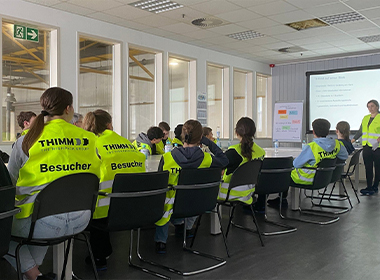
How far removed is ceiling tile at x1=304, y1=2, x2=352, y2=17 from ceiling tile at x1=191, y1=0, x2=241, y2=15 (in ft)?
4.09

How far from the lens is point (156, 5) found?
244 inches

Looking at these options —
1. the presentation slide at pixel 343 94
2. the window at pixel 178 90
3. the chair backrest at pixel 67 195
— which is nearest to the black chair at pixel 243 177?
the chair backrest at pixel 67 195

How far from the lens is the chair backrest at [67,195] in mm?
2168

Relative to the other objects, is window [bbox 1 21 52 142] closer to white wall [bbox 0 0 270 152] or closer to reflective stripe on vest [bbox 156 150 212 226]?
white wall [bbox 0 0 270 152]

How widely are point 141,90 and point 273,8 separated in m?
3.10

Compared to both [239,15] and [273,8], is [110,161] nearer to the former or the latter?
[273,8]

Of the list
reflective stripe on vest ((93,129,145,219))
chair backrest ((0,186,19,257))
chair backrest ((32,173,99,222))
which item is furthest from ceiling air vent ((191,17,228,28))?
chair backrest ((0,186,19,257))

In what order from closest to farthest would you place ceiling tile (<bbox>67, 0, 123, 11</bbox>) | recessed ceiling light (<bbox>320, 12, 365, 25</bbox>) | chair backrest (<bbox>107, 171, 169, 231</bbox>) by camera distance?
chair backrest (<bbox>107, 171, 169, 231</bbox>), ceiling tile (<bbox>67, 0, 123, 11</bbox>), recessed ceiling light (<bbox>320, 12, 365, 25</bbox>)

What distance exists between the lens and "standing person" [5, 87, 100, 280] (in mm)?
2229

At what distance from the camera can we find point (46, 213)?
7.20ft

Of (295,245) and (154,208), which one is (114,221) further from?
(295,245)

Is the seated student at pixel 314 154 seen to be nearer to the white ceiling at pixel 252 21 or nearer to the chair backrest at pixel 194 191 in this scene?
the chair backrest at pixel 194 191

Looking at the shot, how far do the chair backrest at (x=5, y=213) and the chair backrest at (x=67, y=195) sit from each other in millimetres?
198

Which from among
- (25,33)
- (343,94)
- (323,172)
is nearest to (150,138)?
(323,172)
